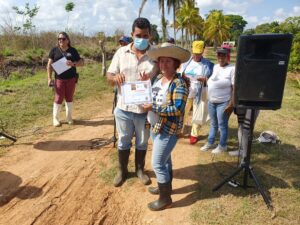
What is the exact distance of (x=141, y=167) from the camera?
14.4ft

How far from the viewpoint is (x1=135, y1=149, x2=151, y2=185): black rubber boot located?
4223mm

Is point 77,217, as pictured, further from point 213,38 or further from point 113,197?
point 213,38

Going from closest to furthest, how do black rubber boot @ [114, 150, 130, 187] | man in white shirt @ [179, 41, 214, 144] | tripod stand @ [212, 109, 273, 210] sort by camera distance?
tripod stand @ [212, 109, 273, 210] → black rubber boot @ [114, 150, 130, 187] → man in white shirt @ [179, 41, 214, 144]

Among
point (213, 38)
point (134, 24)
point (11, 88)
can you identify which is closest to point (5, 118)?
point (11, 88)

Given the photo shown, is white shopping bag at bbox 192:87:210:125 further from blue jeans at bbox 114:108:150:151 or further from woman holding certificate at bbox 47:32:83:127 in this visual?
woman holding certificate at bbox 47:32:83:127

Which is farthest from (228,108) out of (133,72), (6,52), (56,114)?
(6,52)

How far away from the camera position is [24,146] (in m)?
5.57

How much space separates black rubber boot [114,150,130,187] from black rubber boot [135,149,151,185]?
146 millimetres

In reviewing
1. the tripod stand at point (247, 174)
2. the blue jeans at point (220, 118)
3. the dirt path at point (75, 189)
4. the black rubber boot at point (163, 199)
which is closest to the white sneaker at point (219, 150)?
the blue jeans at point (220, 118)

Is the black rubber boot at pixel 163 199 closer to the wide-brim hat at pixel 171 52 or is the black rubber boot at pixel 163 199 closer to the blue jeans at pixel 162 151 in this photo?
the blue jeans at pixel 162 151

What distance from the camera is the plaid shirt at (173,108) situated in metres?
3.19

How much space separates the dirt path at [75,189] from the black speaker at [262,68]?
5.06 ft

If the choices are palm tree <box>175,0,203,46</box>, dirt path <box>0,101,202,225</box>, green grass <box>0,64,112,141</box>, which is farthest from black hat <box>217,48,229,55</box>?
palm tree <box>175,0,203,46</box>

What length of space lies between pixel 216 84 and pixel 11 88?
7274mm
